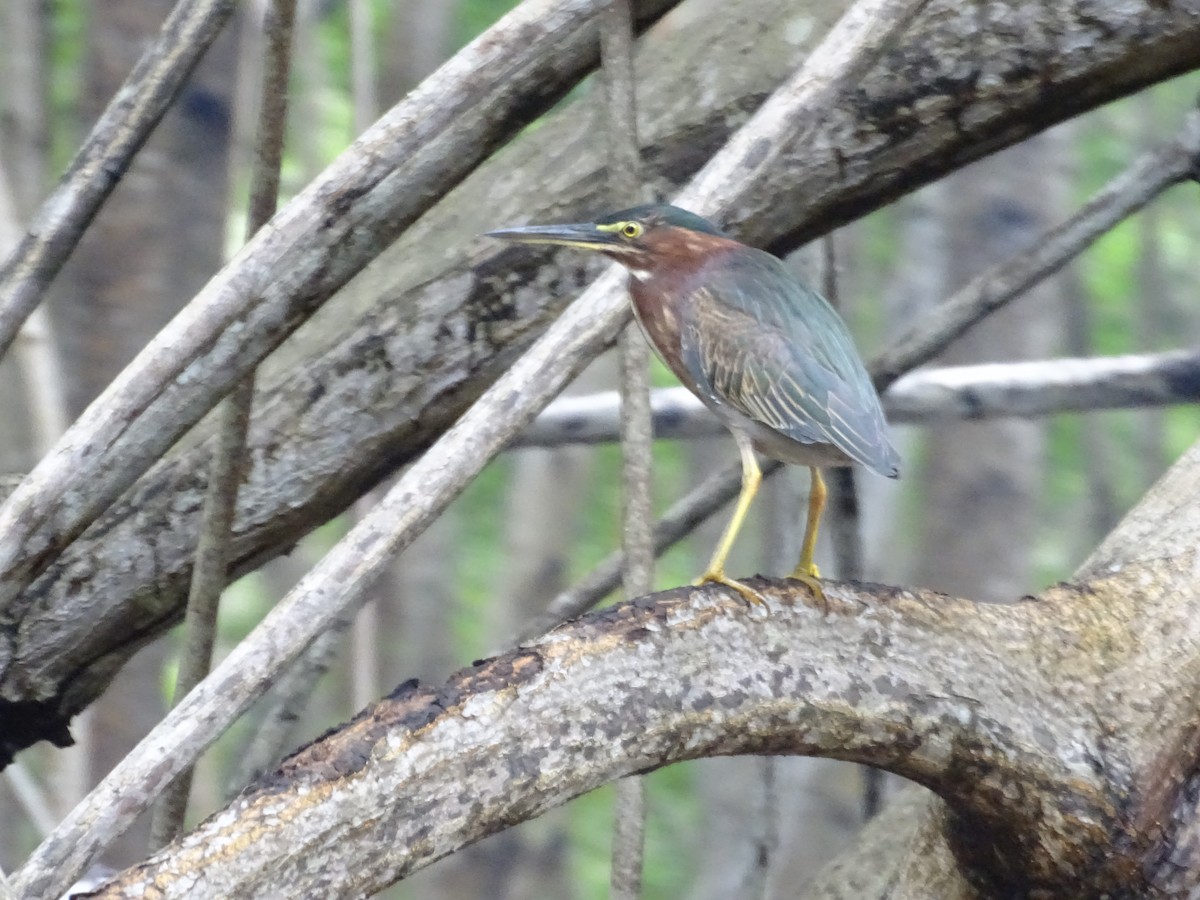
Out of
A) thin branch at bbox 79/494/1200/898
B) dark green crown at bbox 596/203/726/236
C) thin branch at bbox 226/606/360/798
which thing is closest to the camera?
thin branch at bbox 79/494/1200/898

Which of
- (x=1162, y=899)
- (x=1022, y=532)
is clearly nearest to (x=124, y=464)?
(x=1162, y=899)

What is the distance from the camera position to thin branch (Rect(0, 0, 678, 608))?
7.48ft

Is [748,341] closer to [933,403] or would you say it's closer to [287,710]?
[933,403]

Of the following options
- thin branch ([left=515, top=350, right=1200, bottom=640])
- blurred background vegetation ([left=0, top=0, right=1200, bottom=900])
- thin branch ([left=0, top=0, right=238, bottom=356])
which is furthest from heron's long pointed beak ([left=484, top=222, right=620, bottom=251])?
thin branch ([left=515, top=350, right=1200, bottom=640])

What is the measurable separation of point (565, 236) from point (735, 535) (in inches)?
24.4

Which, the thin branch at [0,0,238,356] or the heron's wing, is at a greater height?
the thin branch at [0,0,238,356]

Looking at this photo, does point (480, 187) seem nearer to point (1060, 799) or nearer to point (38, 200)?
point (1060, 799)

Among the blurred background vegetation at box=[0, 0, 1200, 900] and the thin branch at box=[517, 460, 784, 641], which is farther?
the blurred background vegetation at box=[0, 0, 1200, 900]

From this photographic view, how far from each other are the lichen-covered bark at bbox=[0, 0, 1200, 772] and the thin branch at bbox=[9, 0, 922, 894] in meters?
0.46

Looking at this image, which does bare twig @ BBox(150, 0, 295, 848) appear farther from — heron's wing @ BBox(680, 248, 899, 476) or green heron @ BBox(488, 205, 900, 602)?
heron's wing @ BBox(680, 248, 899, 476)

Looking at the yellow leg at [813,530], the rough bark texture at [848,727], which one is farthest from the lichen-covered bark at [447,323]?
the rough bark texture at [848,727]

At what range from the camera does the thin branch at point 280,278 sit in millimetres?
2279

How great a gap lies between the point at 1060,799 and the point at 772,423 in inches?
31.1

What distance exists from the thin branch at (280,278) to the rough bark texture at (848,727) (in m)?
0.72
